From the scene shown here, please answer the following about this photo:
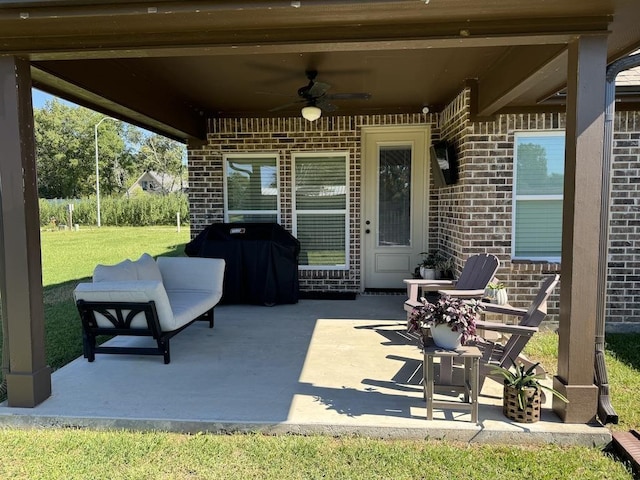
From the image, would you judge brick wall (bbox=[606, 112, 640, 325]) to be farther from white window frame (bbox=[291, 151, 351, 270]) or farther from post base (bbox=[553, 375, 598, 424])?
white window frame (bbox=[291, 151, 351, 270])

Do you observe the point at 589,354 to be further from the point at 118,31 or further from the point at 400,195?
the point at 400,195

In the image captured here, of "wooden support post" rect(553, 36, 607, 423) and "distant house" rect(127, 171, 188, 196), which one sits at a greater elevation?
"distant house" rect(127, 171, 188, 196)

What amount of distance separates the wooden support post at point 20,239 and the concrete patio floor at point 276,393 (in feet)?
0.74

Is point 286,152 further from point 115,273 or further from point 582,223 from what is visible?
point 582,223

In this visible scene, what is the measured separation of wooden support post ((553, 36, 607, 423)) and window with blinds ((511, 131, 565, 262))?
Answer: 2.26m

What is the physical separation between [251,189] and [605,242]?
481 centimetres

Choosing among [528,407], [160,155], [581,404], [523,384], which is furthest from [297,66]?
[160,155]

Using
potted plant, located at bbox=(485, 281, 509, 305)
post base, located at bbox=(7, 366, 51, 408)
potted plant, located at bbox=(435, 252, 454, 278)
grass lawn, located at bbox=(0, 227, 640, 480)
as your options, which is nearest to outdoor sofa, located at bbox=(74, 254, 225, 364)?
post base, located at bbox=(7, 366, 51, 408)

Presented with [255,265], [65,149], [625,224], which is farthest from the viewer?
[65,149]

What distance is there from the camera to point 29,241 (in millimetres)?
2885

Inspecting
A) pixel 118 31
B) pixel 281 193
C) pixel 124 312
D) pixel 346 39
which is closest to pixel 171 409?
pixel 124 312

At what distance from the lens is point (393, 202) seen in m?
6.43

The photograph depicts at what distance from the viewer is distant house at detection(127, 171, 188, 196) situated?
126 ft

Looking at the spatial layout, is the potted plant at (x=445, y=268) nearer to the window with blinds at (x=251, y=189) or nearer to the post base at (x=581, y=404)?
the window with blinds at (x=251, y=189)
